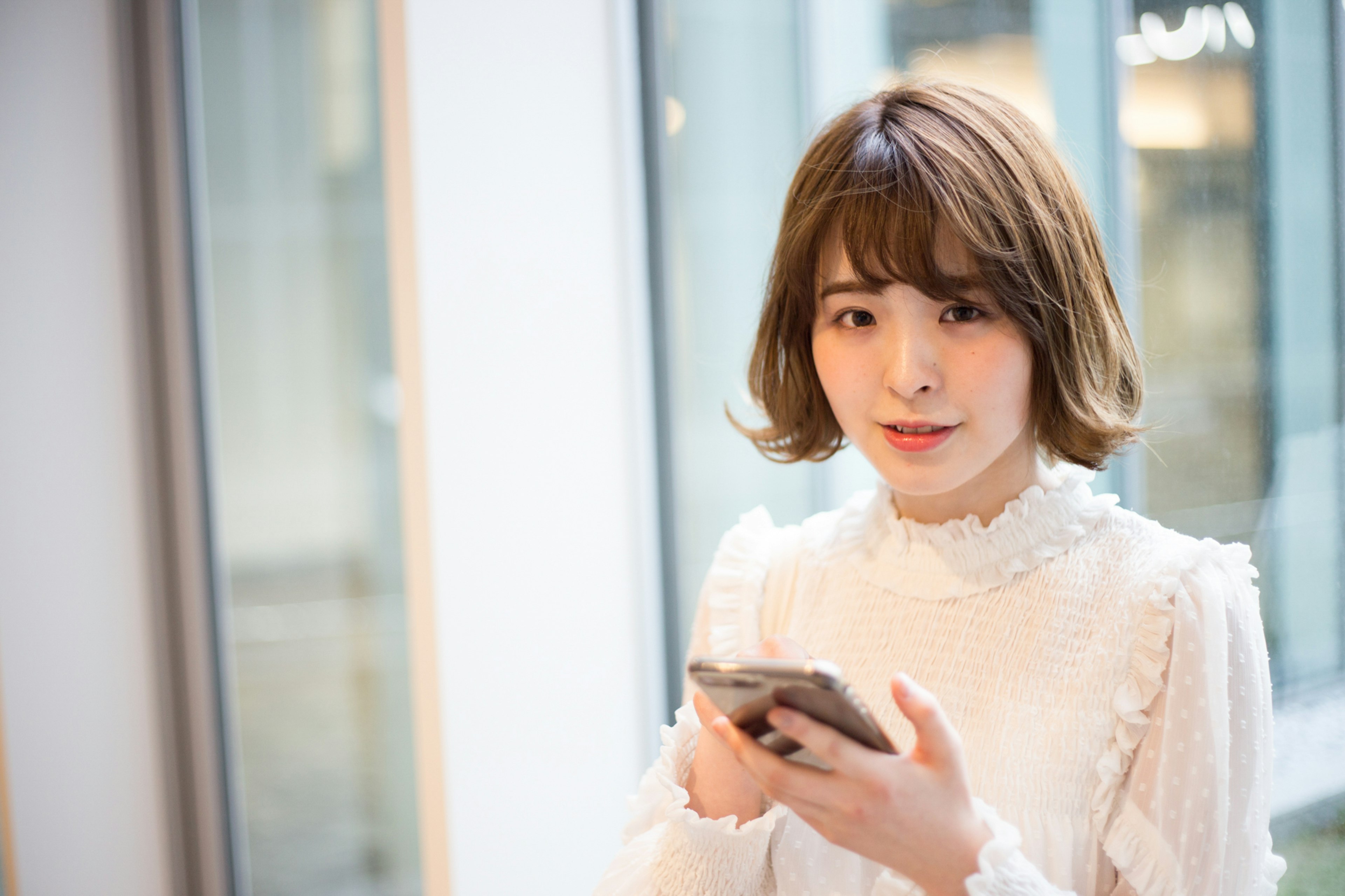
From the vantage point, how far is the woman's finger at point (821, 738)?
2.19 ft

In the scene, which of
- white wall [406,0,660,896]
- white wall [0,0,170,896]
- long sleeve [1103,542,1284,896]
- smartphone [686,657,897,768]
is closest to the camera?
smartphone [686,657,897,768]

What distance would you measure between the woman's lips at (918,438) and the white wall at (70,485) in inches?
80.5

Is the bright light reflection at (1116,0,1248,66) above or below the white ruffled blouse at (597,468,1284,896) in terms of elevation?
above

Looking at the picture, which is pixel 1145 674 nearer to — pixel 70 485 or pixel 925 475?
pixel 925 475

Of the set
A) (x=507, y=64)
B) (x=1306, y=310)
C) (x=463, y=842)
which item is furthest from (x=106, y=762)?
(x=1306, y=310)

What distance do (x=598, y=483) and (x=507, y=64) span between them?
752 millimetres

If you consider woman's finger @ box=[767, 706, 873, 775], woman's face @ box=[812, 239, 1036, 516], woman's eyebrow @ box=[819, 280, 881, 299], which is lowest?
woman's finger @ box=[767, 706, 873, 775]

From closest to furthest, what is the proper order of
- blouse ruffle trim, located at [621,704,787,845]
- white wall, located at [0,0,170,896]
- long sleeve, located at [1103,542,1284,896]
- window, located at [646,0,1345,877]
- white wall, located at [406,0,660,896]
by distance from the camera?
long sleeve, located at [1103,542,1284,896] < blouse ruffle trim, located at [621,704,787,845] < window, located at [646,0,1345,877] < white wall, located at [406,0,660,896] < white wall, located at [0,0,170,896]

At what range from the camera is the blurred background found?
1.15 m

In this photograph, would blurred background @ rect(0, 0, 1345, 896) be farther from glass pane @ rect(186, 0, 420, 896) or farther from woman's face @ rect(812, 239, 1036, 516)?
woman's face @ rect(812, 239, 1036, 516)

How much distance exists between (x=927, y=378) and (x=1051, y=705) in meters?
0.31

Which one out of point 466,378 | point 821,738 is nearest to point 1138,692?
point 821,738

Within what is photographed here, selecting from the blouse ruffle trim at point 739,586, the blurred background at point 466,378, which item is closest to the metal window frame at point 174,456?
the blurred background at point 466,378

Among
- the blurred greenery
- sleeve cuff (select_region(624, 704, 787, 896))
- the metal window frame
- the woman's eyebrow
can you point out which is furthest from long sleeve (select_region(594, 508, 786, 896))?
the metal window frame
